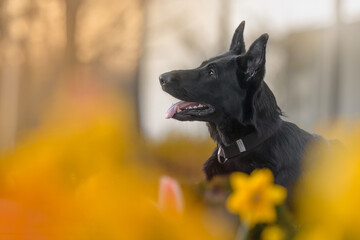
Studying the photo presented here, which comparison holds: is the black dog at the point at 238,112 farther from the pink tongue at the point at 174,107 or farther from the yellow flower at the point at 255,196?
the yellow flower at the point at 255,196

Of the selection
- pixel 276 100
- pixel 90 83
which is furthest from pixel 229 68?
pixel 90 83

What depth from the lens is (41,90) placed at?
464 millimetres

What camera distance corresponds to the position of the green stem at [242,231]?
0.76 feet

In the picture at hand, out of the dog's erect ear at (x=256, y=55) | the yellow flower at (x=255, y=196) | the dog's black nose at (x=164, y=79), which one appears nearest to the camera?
the yellow flower at (x=255, y=196)

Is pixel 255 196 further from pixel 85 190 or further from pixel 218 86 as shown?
pixel 218 86

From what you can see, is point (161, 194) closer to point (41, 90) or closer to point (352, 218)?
point (352, 218)

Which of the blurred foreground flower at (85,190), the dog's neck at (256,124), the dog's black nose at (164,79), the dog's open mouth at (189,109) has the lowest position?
the dog's neck at (256,124)

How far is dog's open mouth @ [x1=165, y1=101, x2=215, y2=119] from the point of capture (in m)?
0.51

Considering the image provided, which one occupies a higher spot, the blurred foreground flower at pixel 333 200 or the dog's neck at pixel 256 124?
the blurred foreground flower at pixel 333 200

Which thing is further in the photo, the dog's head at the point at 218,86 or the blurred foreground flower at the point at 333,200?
the dog's head at the point at 218,86

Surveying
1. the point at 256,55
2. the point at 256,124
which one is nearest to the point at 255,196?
the point at 256,55

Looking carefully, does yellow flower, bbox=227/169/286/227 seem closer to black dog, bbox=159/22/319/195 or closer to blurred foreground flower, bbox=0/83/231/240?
blurred foreground flower, bbox=0/83/231/240

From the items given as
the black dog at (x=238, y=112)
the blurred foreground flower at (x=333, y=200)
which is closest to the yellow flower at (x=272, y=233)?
the blurred foreground flower at (x=333, y=200)

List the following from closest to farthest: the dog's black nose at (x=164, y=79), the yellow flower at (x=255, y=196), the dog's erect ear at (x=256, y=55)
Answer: the yellow flower at (x=255, y=196), the dog's erect ear at (x=256, y=55), the dog's black nose at (x=164, y=79)
